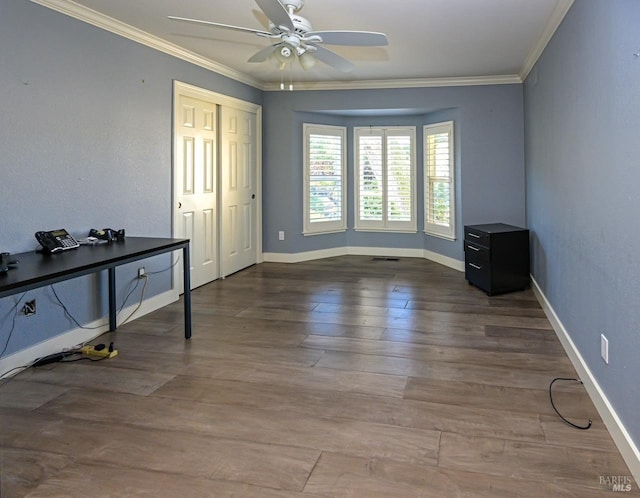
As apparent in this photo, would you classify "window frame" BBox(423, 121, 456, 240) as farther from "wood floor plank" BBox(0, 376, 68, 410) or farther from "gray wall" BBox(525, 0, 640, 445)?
"wood floor plank" BBox(0, 376, 68, 410)

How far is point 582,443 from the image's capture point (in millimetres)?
2082

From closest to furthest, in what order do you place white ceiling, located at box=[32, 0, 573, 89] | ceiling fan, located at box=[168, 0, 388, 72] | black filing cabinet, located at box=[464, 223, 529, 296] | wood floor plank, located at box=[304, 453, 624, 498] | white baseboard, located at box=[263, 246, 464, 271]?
wood floor plank, located at box=[304, 453, 624, 498] < ceiling fan, located at box=[168, 0, 388, 72] < white ceiling, located at box=[32, 0, 573, 89] < black filing cabinet, located at box=[464, 223, 529, 296] < white baseboard, located at box=[263, 246, 464, 271]

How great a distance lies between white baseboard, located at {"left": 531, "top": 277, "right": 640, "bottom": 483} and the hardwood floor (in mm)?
51

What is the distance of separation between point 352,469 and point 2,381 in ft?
7.16

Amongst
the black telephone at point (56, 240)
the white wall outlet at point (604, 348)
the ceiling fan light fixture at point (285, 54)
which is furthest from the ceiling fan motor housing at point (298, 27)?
the white wall outlet at point (604, 348)

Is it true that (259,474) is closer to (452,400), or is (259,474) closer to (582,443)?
(452,400)

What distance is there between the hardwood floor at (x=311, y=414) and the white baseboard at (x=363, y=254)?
2.35 m

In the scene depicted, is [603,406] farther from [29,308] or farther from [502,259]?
[29,308]

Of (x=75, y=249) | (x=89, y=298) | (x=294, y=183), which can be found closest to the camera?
(x=75, y=249)

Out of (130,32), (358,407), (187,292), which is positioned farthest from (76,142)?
(358,407)

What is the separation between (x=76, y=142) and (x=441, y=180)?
4556 mm

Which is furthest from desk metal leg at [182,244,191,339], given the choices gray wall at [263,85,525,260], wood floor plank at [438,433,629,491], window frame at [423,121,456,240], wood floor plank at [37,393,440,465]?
window frame at [423,121,456,240]

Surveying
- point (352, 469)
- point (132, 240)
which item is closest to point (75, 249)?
point (132, 240)

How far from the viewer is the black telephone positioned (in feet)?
9.75
